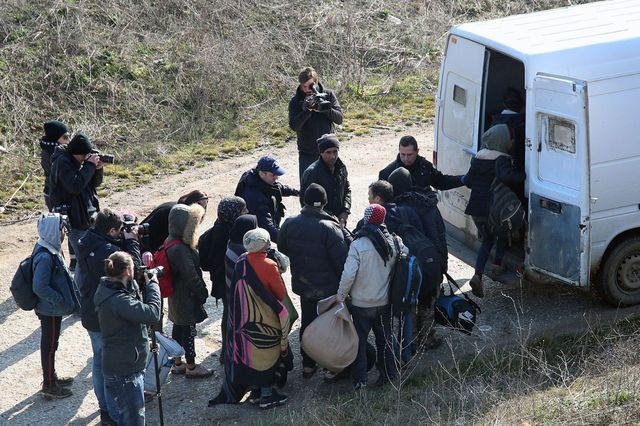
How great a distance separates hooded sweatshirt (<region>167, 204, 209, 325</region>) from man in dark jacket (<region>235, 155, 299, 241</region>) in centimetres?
71

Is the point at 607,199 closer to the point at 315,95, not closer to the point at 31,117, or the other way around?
the point at 315,95

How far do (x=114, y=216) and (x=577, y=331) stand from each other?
402 centimetres

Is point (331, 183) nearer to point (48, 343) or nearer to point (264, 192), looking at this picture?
point (264, 192)

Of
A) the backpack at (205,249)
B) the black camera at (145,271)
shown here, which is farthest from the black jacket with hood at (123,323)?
the backpack at (205,249)

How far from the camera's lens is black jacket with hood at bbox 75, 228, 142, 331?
7148mm

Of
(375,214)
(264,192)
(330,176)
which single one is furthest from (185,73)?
(375,214)

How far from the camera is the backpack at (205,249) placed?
785 centimetres

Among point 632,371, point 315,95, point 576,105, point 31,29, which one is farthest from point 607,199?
point 31,29

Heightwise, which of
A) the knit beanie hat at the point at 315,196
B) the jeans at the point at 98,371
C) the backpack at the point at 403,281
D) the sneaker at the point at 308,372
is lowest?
the sneaker at the point at 308,372

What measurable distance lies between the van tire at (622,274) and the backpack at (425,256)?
1551 millimetres

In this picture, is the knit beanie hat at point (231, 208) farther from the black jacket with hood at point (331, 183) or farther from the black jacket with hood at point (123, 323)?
the black jacket with hood at point (123, 323)

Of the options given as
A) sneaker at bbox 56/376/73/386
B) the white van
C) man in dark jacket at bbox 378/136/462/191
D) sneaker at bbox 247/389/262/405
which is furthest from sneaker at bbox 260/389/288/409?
the white van

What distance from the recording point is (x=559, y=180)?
790 cm

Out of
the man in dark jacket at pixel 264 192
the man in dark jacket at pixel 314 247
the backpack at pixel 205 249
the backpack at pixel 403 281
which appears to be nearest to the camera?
the backpack at pixel 403 281
